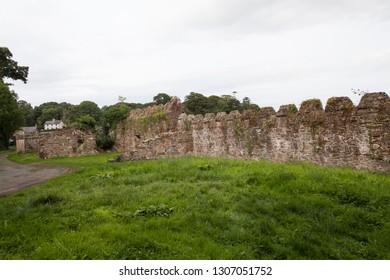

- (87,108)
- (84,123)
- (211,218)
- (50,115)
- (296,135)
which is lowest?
(211,218)

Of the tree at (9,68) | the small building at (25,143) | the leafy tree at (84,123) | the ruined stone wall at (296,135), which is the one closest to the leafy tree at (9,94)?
the tree at (9,68)

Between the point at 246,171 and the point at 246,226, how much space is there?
12.5 ft

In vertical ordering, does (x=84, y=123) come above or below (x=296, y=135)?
above

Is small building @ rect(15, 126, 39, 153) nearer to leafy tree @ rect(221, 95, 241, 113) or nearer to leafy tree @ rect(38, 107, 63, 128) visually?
leafy tree @ rect(221, 95, 241, 113)

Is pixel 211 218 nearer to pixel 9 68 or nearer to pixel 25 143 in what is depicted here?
pixel 25 143

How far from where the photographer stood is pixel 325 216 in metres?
6.60

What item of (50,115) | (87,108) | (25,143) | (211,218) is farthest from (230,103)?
(211,218)

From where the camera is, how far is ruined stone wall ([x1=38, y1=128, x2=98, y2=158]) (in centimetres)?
2488

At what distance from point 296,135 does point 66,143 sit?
1960cm

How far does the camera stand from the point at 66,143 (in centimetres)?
2575

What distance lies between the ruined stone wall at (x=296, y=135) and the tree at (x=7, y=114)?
28.2 meters

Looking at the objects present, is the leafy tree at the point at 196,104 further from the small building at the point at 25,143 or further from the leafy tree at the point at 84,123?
the leafy tree at the point at 84,123

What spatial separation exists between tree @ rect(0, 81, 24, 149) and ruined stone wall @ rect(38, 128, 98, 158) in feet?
53.3

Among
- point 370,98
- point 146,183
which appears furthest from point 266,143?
point 146,183
